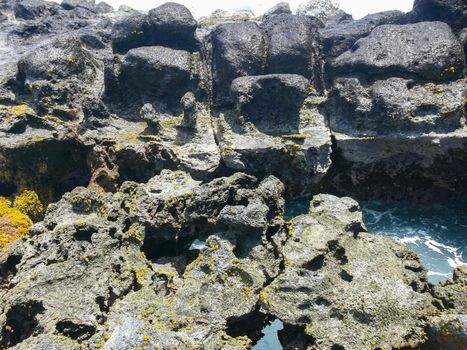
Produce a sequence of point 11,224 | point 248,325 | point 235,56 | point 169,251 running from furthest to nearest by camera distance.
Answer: point 235,56 → point 11,224 → point 169,251 → point 248,325

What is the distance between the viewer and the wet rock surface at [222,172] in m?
11.7

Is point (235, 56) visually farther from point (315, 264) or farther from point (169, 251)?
point (315, 264)

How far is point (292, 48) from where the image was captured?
85.5 feet

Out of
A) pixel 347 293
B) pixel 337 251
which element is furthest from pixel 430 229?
pixel 347 293

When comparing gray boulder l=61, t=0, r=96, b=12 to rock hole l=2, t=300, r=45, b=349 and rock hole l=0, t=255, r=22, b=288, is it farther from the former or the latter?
rock hole l=2, t=300, r=45, b=349

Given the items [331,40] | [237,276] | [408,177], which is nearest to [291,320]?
[237,276]

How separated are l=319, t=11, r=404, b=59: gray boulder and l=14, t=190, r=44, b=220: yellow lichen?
829 inches

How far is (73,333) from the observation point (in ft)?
36.5

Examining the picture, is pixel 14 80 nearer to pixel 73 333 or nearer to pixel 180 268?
pixel 180 268

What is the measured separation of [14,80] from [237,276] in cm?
2090

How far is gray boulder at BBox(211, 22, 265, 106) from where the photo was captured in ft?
86.2

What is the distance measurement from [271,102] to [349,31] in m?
9.11

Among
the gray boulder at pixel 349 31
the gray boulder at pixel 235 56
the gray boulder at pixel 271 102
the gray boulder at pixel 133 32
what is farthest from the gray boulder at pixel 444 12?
the gray boulder at pixel 133 32

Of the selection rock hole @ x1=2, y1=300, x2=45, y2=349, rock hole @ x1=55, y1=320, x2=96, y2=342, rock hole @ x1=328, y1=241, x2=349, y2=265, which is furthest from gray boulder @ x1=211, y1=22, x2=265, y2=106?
rock hole @ x1=55, y1=320, x2=96, y2=342
